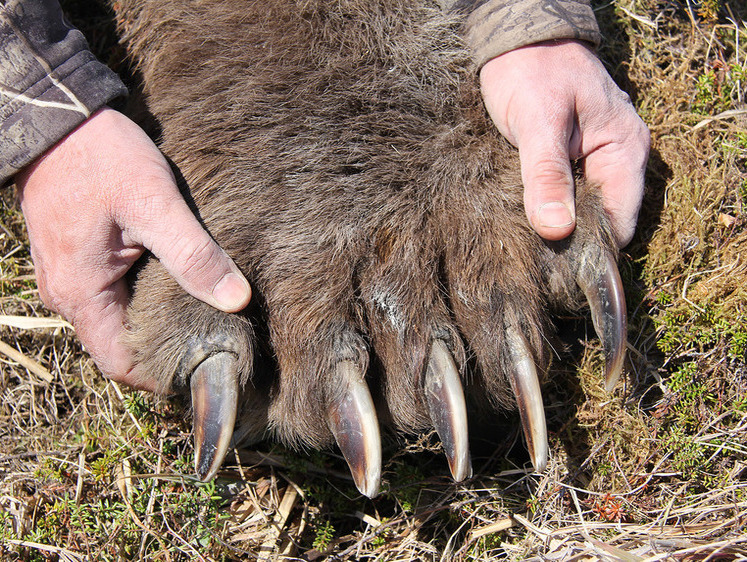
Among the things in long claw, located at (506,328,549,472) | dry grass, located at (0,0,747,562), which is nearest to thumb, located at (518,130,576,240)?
long claw, located at (506,328,549,472)

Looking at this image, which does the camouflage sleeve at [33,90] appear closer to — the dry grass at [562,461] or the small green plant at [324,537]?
the dry grass at [562,461]

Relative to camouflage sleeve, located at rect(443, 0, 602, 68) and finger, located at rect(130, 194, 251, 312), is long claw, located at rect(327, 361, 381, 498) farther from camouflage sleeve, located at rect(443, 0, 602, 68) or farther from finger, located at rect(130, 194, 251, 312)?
camouflage sleeve, located at rect(443, 0, 602, 68)

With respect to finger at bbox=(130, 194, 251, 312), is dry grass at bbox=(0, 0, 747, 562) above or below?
below

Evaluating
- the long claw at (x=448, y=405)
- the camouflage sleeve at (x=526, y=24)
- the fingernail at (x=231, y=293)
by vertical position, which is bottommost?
the long claw at (x=448, y=405)

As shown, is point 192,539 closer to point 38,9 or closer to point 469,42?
point 38,9

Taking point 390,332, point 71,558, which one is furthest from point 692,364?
point 71,558

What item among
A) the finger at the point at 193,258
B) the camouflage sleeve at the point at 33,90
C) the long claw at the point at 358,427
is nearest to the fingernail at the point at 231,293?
the finger at the point at 193,258
